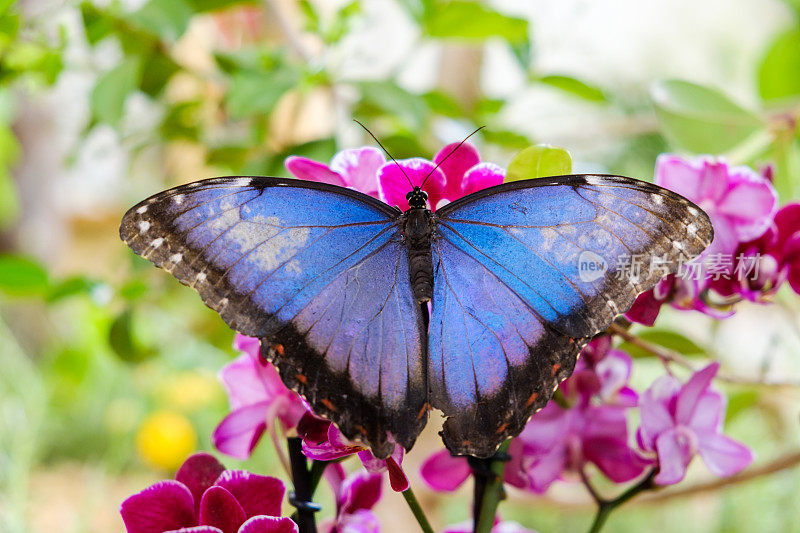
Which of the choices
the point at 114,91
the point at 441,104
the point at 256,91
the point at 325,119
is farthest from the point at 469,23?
the point at 325,119

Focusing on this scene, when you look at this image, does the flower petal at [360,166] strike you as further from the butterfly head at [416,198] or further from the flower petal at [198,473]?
the flower petal at [198,473]

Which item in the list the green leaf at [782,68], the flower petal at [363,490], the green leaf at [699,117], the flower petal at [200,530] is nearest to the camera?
the flower petal at [200,530]

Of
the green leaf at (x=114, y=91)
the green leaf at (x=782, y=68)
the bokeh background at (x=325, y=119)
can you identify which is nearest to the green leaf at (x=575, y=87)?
the bokeh background at (x=325, y=119)

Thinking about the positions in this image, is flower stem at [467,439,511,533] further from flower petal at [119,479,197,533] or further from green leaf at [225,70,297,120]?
green leaf at [225,70,297,120]

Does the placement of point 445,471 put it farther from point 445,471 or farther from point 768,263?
point 768,263

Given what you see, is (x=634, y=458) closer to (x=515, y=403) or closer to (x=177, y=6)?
(x=515, y=403)

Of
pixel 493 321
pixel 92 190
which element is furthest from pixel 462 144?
pixel 92 190

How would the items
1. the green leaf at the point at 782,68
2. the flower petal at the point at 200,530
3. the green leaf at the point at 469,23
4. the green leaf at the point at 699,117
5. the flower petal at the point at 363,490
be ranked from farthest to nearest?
the green leaf at the point at 782,68
the green leaf at the point at 469,23
the green leaf at the point at 699,117
the flower petal at the point at 363,490
the flower petal at the point at 200,530
